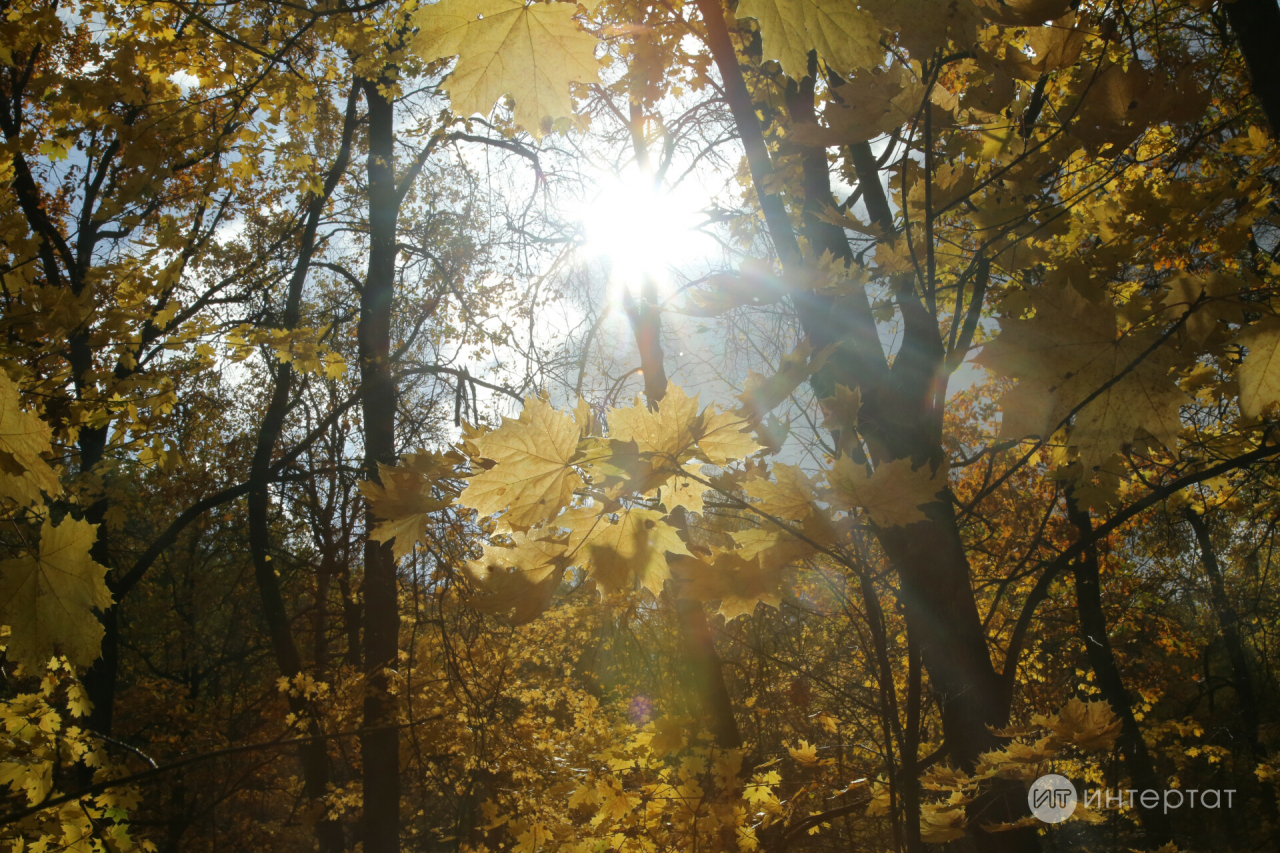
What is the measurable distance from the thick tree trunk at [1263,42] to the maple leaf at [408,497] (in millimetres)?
2323

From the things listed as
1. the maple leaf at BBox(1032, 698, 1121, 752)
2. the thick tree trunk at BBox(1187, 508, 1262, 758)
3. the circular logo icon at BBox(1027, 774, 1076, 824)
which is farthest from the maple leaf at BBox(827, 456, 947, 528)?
the thick tree trunk at BBox(1187, 508, 1262, 758)

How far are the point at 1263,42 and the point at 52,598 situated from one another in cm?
314

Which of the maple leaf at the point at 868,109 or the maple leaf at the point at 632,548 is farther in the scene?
the maple leaf at the point at 868,109

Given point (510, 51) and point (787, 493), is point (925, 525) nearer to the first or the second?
point (787, 493)

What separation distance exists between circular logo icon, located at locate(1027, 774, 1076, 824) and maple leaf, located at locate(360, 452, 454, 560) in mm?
1318

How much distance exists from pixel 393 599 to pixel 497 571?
5.06 metres

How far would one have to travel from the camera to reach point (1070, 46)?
45.3 inches

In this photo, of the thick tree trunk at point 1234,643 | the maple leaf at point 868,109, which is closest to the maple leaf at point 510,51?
the maple leaf at point 868,109

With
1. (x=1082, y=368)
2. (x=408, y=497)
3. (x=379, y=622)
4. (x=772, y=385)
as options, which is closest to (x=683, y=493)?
(x=772, y=385)

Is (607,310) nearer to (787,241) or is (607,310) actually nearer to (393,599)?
(393,599)

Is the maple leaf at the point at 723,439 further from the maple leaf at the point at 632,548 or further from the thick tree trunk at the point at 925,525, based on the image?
the thick tree trunk at the point at 925,525

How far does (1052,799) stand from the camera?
1.33 meters

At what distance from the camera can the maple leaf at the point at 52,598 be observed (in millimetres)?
1110

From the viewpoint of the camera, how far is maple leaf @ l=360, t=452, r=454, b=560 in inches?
41.2
